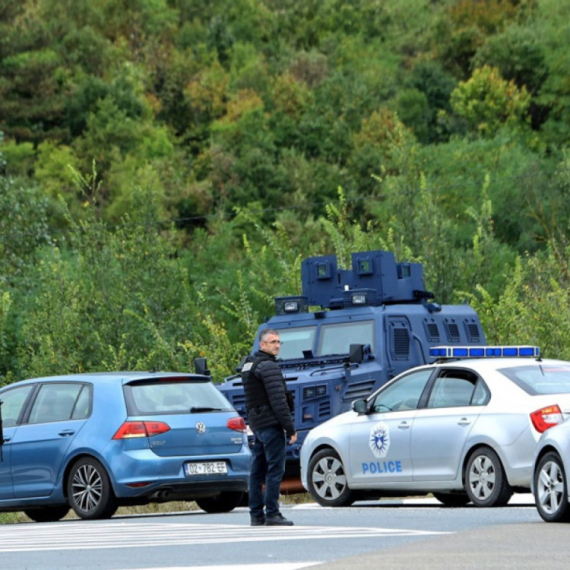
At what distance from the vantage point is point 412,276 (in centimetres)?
2425

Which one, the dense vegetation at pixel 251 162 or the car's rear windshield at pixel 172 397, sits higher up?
the dense vegetation at pixel 251 162

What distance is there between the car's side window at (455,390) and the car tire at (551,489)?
267 centimetres

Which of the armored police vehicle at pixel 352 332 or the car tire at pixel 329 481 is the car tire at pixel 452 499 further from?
the armored police vehicle at pixel 352 332

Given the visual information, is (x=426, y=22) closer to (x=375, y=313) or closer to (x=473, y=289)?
(x=473, y=289)

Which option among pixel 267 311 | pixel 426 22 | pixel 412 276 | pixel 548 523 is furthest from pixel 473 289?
pixel 426 22

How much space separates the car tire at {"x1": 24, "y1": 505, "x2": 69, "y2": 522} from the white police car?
8.74 feet

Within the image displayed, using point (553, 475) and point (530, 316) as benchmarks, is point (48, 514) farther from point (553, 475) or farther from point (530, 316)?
point (530, 316)

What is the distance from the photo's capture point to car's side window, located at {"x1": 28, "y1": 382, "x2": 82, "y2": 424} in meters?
17.0

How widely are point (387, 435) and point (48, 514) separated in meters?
3.93

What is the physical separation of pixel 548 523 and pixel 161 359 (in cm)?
2328

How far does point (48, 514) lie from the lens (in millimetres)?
18031

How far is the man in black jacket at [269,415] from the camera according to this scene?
14062 millimetres


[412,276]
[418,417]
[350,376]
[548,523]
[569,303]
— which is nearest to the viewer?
[548,523]

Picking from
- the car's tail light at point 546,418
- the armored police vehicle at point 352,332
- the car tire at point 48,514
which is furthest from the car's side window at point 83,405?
the armored police vehicle at point 352,332
